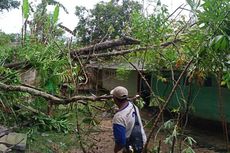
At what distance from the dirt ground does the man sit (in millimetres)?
2956

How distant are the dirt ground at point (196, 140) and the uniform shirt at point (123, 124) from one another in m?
2.97

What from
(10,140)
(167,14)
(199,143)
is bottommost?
(199,143)

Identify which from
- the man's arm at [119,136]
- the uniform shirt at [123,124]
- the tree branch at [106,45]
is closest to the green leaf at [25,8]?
the tree branch at [106,45]

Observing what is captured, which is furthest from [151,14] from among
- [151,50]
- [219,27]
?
[219,27]

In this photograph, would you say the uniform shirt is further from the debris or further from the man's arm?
the debris

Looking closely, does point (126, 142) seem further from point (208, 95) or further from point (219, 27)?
point (208, 95)

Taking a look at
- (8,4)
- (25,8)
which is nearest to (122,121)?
(25,8)

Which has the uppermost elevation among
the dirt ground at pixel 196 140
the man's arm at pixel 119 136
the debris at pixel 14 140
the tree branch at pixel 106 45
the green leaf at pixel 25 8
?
the green leaf at pixel 25 8

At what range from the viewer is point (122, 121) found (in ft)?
12.3

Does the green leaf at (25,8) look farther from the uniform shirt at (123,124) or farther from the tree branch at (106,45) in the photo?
the uniform shirt at (123,124)

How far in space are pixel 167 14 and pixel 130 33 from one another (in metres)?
1.03

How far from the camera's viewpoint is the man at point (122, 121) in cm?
375

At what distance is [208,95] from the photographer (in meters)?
10.9

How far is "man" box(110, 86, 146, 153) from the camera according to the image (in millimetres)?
3746
